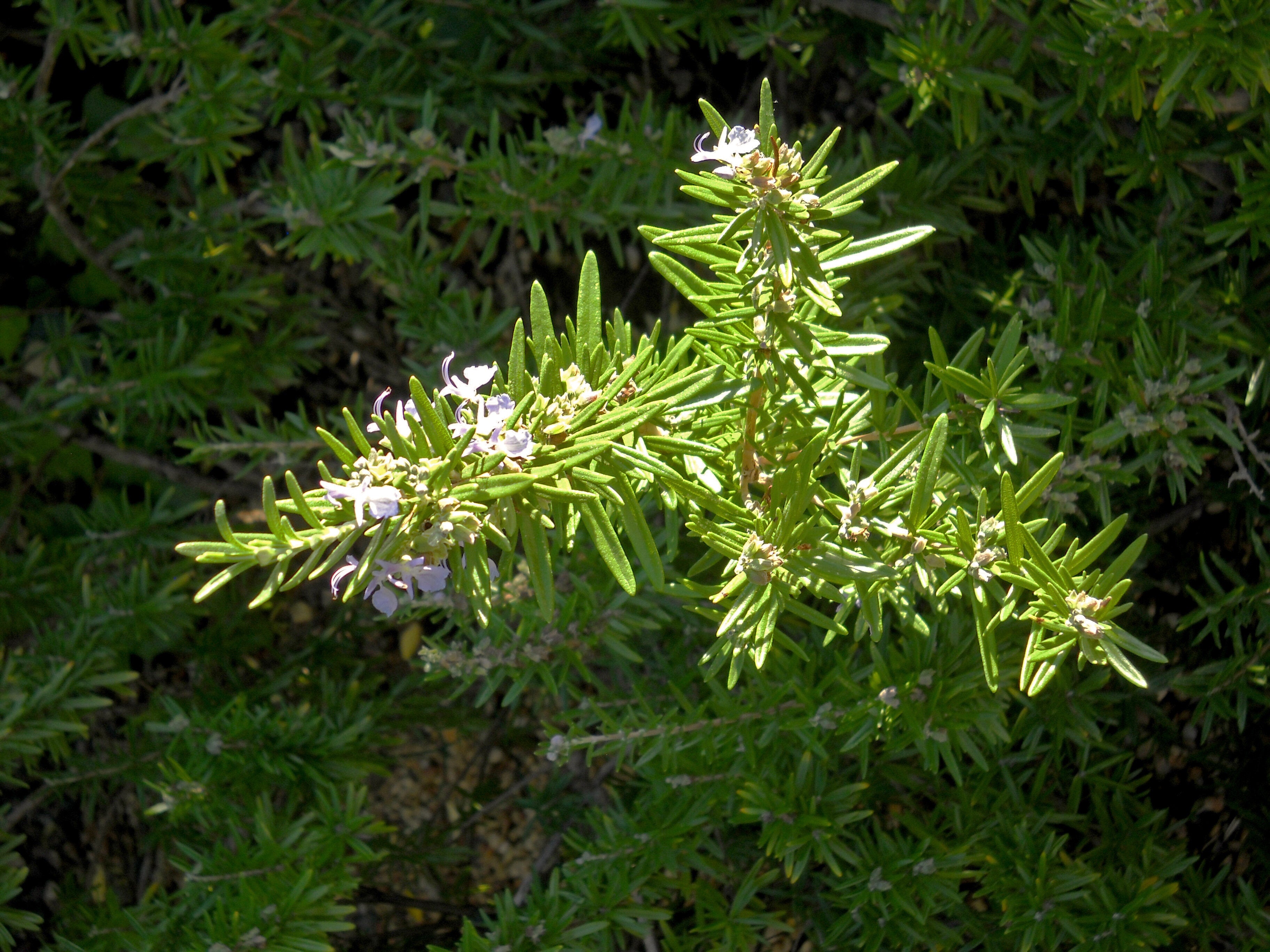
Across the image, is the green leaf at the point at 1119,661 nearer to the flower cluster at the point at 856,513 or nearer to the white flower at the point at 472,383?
the flower cluster at the point at 856,513

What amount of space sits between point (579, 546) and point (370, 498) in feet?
2.59

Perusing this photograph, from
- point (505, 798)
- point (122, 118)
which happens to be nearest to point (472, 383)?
point (505, 798)

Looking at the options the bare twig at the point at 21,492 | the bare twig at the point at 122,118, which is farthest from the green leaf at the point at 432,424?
the bare twig at the point at 21,492

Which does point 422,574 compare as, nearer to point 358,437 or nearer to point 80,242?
point 358,437

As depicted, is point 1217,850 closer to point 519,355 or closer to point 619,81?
point 519,355

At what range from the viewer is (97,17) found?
7.38ft

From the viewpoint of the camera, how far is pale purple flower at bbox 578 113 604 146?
1.65 m

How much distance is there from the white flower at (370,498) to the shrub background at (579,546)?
641 mm

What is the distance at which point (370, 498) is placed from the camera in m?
0.71

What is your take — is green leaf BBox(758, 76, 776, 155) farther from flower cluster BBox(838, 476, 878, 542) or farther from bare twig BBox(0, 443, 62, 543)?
bare twig BBox(0, 443, 62, 543)

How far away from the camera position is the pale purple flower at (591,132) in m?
1.65

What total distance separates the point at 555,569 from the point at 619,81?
1.17 m

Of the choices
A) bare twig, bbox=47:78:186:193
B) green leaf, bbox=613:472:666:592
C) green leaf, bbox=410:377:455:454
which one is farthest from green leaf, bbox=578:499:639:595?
bare twig, bbox=47:78:186:193

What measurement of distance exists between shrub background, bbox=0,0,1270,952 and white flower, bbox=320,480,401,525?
64 centimetres
